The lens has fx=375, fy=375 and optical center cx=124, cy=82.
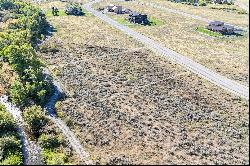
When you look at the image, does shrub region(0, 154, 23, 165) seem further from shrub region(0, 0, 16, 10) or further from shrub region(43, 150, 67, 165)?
shrub region(0, 0, 16, 10)

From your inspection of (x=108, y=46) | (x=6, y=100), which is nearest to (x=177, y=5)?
(x=108, y=46)

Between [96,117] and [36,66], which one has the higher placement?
[36,66]

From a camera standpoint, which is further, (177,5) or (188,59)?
(177,5)

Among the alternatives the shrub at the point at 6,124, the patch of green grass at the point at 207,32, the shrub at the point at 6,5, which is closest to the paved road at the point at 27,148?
the shrub at the point at 6,124

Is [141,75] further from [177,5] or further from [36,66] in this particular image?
[177,5]

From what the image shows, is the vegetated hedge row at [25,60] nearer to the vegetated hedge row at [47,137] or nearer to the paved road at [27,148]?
the paved road at [27,148]

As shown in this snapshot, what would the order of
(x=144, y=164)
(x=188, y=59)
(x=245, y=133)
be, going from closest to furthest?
(x=144, y=164) < (x=245, y=133) < (x=188, y=59)
